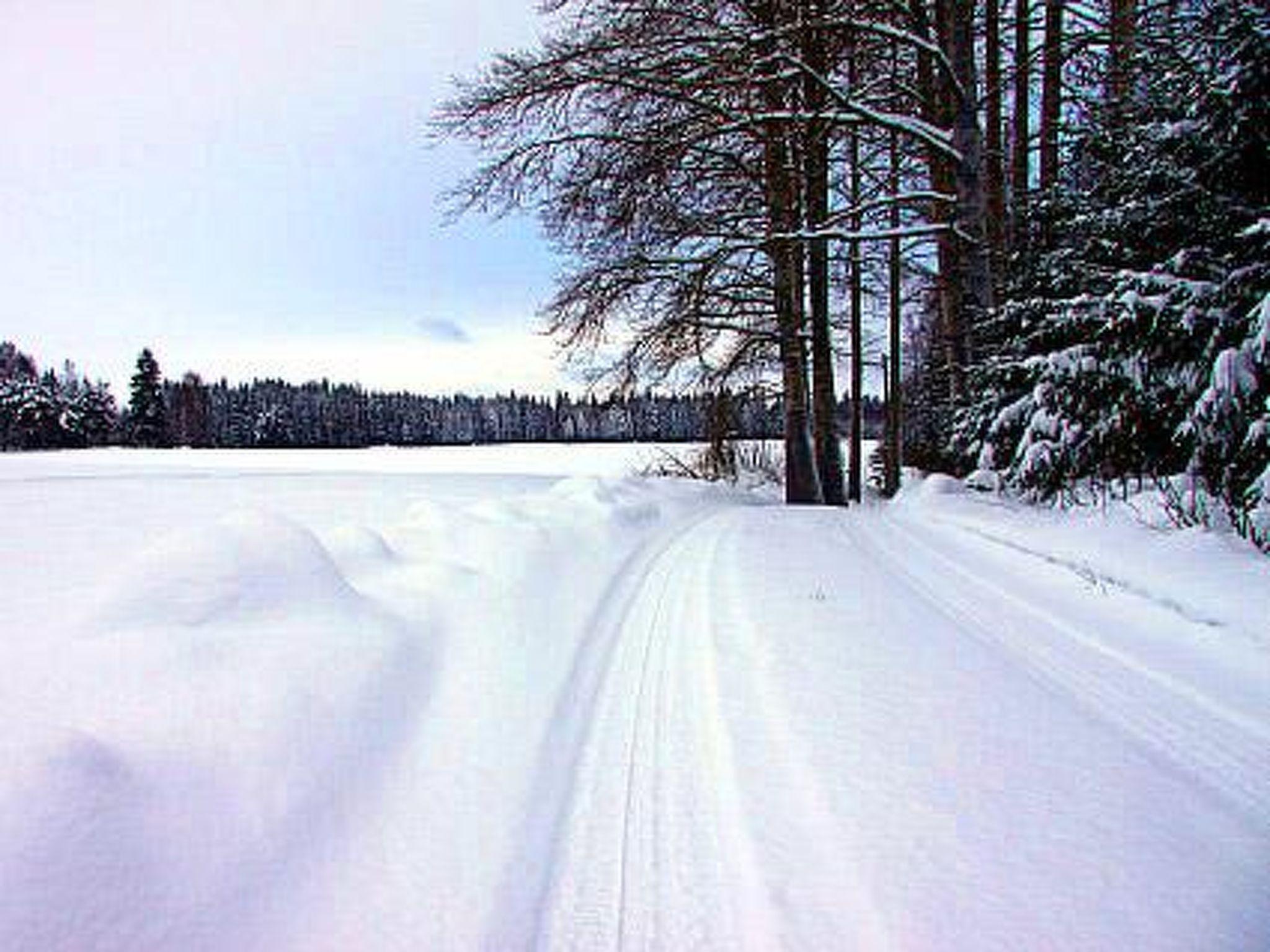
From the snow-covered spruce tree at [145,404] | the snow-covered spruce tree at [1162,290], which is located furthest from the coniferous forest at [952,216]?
the snow-covered spruce tree at [145,404]

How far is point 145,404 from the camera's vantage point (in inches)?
2315

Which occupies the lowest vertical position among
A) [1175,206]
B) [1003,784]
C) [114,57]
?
[1003,784]

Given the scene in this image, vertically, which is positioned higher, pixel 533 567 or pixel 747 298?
pixel 747 298

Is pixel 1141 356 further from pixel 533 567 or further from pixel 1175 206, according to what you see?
pixel 533 567

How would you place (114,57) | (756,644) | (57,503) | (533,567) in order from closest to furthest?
(756,644) < (533,567) < (57,503) < (114,57)

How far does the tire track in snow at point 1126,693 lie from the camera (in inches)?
91.4

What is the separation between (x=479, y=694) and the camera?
299 centimetres

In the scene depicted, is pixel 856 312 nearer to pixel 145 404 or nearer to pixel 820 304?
pixel 820 304

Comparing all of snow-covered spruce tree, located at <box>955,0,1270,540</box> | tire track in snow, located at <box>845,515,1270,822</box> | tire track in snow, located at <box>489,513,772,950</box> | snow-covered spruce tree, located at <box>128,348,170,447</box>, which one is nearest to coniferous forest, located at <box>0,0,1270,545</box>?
snow-covered spruce tree, located at <box>955,0,1270,540</box>

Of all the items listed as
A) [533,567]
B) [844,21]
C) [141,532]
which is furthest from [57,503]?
[844,21]

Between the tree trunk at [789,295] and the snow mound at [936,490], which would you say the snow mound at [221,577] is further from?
the tree trunk at [789,295]

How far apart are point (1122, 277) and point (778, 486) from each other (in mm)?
13657

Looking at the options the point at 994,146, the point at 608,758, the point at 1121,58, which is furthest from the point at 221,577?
the point at 994,146

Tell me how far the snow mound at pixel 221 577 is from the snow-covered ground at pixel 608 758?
1 cm
